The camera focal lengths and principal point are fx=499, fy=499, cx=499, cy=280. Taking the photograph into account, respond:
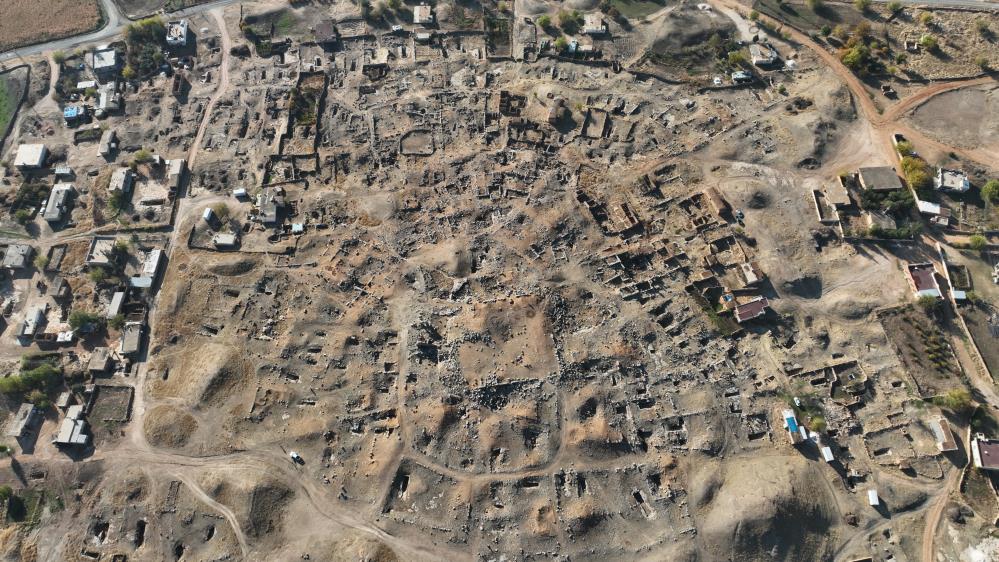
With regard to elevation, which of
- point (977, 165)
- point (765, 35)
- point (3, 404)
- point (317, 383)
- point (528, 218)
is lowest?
point (3, 404)

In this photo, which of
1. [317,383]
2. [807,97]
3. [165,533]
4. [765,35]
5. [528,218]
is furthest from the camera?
[765,35]

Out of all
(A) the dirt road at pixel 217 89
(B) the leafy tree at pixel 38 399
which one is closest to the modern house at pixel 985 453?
(A) the dirt road at pixel 217 89

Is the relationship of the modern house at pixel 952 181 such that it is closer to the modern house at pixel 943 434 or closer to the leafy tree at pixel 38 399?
the modern house at pixel 943 434

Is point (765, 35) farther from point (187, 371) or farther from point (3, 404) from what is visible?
point (3, 404)

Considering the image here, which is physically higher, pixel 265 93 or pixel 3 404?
pixel 265 93

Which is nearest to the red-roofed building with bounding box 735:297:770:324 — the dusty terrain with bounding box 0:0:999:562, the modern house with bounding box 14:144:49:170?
the dusty terrain with bounding box 0:0:999:562

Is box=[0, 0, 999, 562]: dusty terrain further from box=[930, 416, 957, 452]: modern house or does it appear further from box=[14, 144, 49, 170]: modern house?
box=[14, 144, 49, 170]: modern house

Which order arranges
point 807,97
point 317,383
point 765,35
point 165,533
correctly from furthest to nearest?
point 765,35 < point 807,97 < point 317,383 < point 165,533

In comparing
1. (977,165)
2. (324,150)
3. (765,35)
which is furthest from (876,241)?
(324,150)
